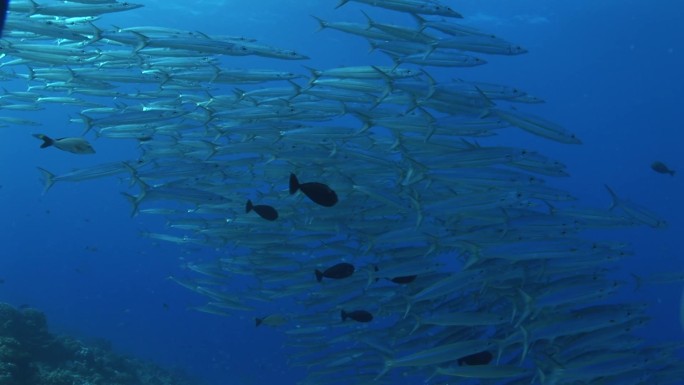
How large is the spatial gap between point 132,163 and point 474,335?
4.73 metres

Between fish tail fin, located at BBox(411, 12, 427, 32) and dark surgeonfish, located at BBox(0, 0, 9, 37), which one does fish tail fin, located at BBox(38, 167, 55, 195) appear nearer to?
fish tail fin, located at BBox(411, 12, 427, 32)

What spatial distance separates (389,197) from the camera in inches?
282

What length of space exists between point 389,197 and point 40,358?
24.0ft

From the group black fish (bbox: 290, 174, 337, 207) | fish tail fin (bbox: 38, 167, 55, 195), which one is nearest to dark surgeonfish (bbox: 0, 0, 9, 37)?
black fish (bbox: 290, 174, 337, 207)

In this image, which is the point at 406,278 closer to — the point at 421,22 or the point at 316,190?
the point at 316,190

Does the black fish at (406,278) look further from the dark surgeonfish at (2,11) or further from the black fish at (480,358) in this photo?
the dark surgeonfish at (2,11)

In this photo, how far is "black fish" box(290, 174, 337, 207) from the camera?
19.4 ft

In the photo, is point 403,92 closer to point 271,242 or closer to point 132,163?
point 271,242

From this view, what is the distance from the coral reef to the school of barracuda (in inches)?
99.8

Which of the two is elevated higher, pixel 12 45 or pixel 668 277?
pixel 12 45

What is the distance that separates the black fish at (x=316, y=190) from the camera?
5.93 metres

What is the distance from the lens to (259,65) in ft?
122

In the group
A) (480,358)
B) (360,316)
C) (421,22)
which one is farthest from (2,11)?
(360,316)

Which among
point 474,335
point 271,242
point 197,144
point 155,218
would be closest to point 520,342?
point 474,335
